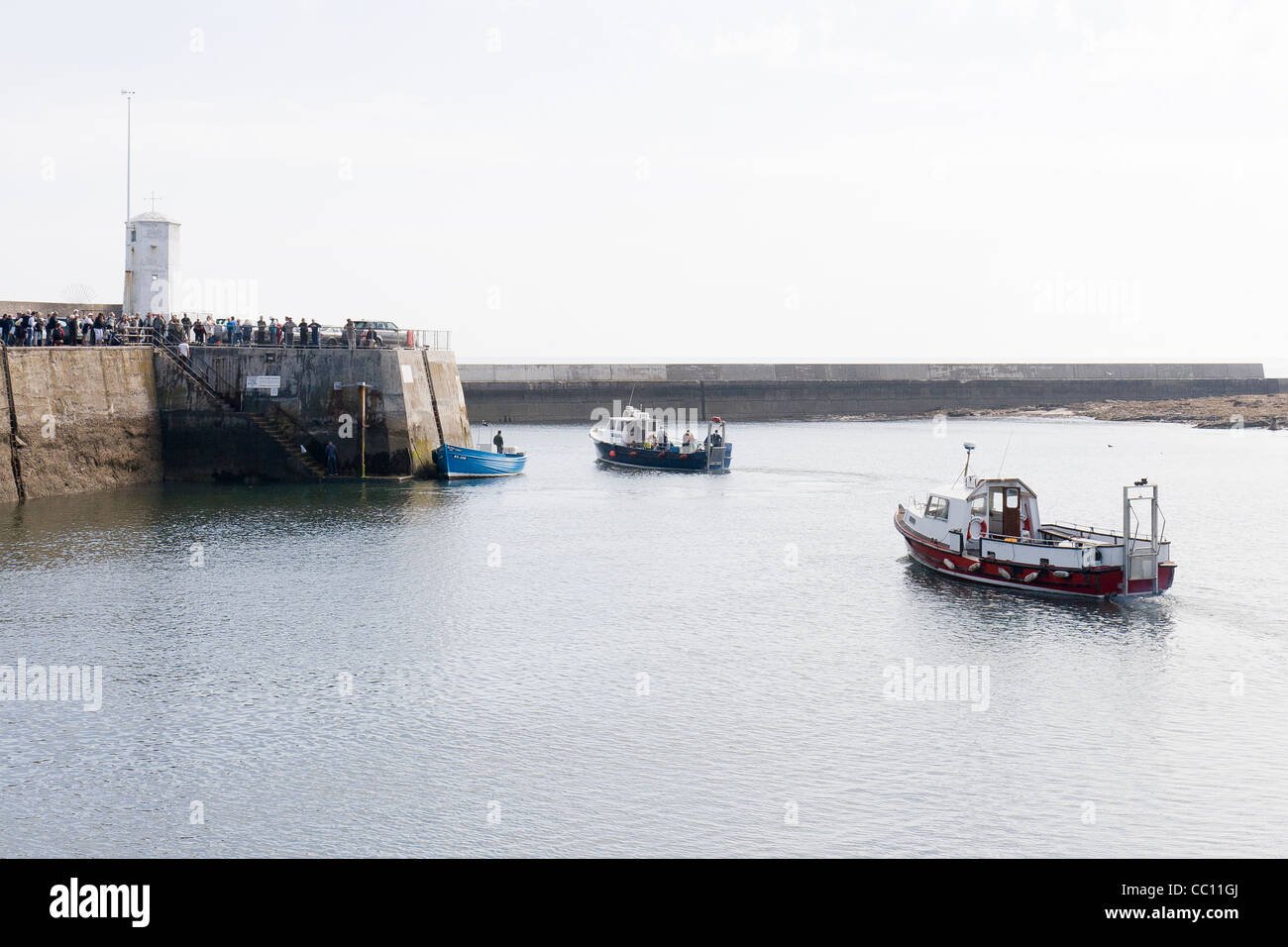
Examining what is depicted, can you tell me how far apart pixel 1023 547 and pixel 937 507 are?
355 centimetres

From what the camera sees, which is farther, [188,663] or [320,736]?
[188,663]

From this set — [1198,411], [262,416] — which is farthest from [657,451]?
[1198,411]

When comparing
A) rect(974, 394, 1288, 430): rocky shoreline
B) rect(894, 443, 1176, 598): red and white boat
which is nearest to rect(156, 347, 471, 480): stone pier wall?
rect(894, 443, 1176, 598): red and white boat

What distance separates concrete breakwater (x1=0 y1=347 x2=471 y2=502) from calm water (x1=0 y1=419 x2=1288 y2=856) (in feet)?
16.8

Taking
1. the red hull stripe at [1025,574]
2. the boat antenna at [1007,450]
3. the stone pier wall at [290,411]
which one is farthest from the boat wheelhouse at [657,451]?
the red hull stripe at [1025,574]

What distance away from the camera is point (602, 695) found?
2169 centimetres

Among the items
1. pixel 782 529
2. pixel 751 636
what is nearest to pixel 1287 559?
pixel 782 529

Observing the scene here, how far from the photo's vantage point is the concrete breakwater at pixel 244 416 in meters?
45.9

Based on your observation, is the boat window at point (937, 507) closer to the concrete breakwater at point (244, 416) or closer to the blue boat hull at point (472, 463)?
the concrete breakwater at point (244, 416)

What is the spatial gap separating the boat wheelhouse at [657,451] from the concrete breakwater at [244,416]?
44.1 ft
